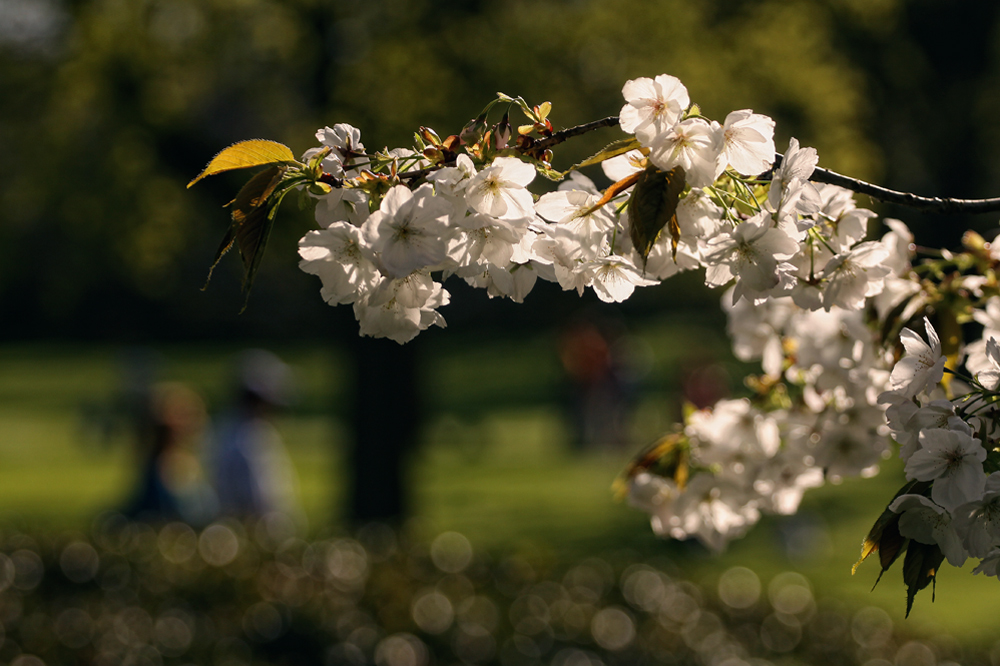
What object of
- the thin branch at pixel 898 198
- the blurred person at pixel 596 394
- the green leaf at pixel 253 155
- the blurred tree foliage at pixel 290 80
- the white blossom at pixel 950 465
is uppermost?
the blurred tree foliage at pixel 290 80

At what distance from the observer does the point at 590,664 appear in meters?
4.64

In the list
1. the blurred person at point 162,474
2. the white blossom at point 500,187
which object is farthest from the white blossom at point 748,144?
the blurred person at point 162,474

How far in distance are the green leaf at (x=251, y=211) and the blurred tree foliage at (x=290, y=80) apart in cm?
574

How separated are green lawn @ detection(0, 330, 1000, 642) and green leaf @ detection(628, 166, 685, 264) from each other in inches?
186

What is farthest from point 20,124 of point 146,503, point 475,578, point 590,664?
point 590,664

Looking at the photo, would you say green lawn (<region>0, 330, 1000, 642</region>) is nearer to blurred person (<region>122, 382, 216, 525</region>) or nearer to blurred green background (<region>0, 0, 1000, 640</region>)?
blurred green background (<region>0, 0, 1000, 640</region>)

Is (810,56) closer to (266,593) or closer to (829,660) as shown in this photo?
(829,660)

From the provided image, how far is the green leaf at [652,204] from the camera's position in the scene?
4.72ft

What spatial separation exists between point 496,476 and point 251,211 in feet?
42.7

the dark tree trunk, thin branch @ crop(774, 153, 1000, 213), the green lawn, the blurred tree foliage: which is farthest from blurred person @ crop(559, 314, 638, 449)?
thin branch @ crop(774, 153, 1000, 213)

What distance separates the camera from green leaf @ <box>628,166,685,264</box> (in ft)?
4.72

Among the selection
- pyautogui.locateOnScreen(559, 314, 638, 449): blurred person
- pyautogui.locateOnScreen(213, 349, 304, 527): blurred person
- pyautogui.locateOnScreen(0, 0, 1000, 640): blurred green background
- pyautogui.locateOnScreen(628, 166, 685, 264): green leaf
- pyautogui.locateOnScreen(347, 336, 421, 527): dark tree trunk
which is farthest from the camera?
pyautogui.locateOnScreen(559, 314, 638, 449): blurred person

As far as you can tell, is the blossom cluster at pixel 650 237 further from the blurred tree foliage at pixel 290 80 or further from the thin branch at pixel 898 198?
the blurred tree foliage at pixel 290 80

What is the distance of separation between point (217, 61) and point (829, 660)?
5.96m
